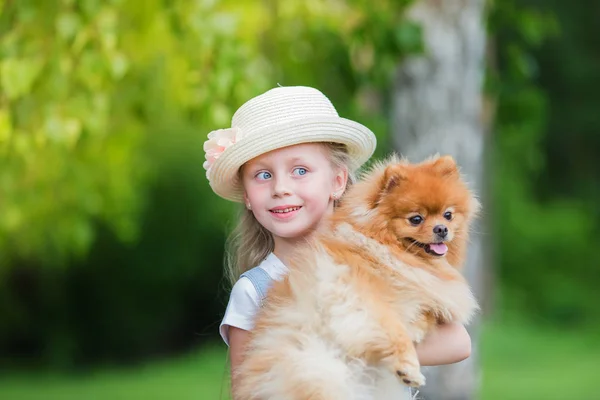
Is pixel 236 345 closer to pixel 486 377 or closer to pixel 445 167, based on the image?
pixel 445 167

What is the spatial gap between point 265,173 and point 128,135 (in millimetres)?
3738

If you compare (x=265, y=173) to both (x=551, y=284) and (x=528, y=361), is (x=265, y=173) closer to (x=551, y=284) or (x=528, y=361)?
(x=528, y=361)

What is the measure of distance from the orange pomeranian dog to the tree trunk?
2572 mm

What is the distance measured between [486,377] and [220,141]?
7.82m

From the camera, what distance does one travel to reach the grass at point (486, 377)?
31.9 ft

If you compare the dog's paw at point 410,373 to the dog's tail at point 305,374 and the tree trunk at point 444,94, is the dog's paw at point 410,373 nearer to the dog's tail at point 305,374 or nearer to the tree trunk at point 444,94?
the dog's tail at point 305,374

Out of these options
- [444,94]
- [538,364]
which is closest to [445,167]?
[444,94]

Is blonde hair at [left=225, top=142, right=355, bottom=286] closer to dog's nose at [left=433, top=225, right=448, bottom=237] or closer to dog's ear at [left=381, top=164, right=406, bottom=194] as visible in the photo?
dog's ear at [left=381, top=164, right=406, bottom=194]

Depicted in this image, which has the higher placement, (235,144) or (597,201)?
(597,201)

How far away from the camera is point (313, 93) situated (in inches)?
127

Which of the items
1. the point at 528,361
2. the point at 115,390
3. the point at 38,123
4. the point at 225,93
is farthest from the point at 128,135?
the point at 528,361

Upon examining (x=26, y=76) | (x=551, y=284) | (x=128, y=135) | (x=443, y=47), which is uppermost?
(x=551, y=284)

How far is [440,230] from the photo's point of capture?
2848 millimetres

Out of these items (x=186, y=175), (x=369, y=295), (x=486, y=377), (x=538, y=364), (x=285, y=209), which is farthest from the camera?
(x=186, y=175)
